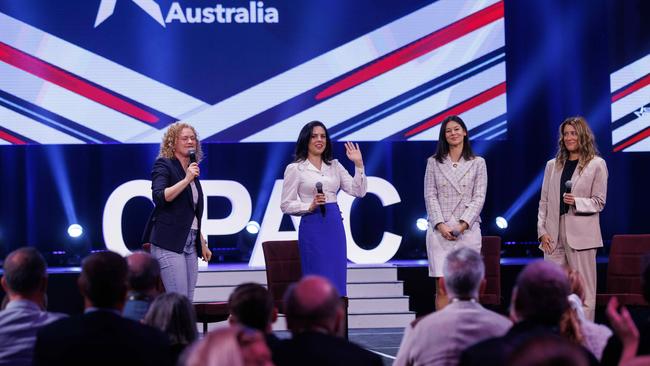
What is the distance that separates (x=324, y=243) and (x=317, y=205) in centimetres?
25

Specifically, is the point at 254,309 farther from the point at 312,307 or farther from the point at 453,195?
the point at 453,195

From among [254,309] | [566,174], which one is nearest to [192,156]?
[566,174]

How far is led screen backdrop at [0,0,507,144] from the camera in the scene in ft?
28.4

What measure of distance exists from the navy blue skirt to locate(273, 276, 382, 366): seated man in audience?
3227 mm

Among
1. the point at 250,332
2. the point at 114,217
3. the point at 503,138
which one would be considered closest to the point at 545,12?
the point at 503,138

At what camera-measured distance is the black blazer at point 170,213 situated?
534 centimetres

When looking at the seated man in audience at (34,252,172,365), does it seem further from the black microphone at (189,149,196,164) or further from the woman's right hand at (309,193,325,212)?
the woman's right hand at (309,193,325,212)

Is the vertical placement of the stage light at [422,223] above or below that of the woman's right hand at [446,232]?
above

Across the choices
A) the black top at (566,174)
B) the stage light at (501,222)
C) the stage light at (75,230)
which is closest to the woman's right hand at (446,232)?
the black top at (566,174)

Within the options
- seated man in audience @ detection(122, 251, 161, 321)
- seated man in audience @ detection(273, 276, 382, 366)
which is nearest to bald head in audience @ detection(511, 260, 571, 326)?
seated man in audience @ detection(273, 276, 382, 366)

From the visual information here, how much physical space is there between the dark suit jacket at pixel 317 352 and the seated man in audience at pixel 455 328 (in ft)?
1.53

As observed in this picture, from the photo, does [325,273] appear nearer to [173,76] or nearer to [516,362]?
[173,76]

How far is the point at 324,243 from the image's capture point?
5953 mm

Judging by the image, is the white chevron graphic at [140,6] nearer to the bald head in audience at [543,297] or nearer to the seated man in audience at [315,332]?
the seated man in audience at [315,332]
